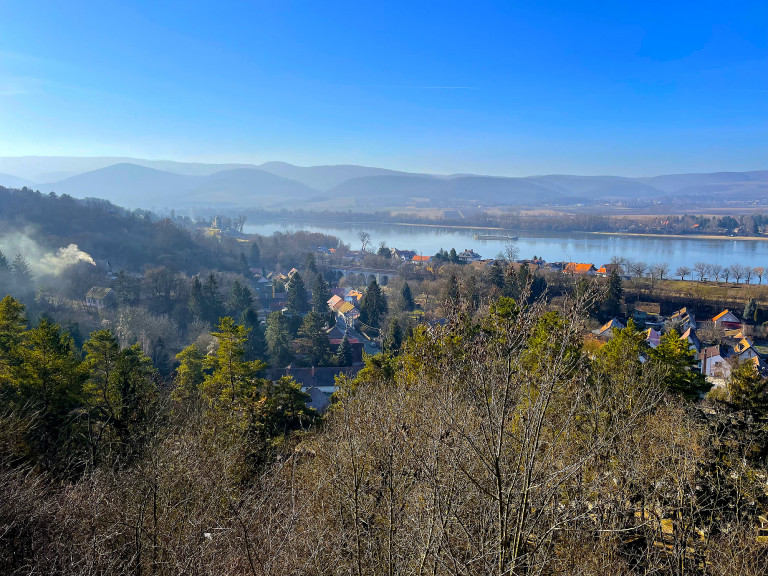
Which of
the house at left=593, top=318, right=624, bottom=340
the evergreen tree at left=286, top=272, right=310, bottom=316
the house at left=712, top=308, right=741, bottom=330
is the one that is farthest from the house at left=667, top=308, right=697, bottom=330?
the evergreen tree at left=286, top=272, right=310, bottom=316

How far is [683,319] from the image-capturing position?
656 inches

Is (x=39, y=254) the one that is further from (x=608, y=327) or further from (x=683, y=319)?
(x=683, y=319)

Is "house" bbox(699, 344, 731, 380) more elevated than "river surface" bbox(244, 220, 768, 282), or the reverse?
"river surface" bbox(244, 220, 768, 282)

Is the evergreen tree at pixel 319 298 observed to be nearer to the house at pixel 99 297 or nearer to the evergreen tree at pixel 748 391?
the house at pixel 99 297

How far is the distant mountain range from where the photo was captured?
122 meters

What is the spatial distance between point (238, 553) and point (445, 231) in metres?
59.7

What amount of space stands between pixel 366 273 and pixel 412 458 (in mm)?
28745

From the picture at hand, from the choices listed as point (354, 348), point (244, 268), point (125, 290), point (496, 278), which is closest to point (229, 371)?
point (354, 348)

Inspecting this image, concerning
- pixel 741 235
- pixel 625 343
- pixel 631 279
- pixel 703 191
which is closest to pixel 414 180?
pixel 703 191

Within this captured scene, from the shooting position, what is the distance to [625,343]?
6.08m

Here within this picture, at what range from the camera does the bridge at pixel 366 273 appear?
28.1m

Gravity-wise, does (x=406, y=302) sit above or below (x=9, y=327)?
below

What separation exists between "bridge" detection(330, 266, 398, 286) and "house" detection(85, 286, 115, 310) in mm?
12964

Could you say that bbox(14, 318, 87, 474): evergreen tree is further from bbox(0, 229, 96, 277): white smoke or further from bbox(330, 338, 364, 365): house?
bbox(0, 229, 96, 277): white smoke
